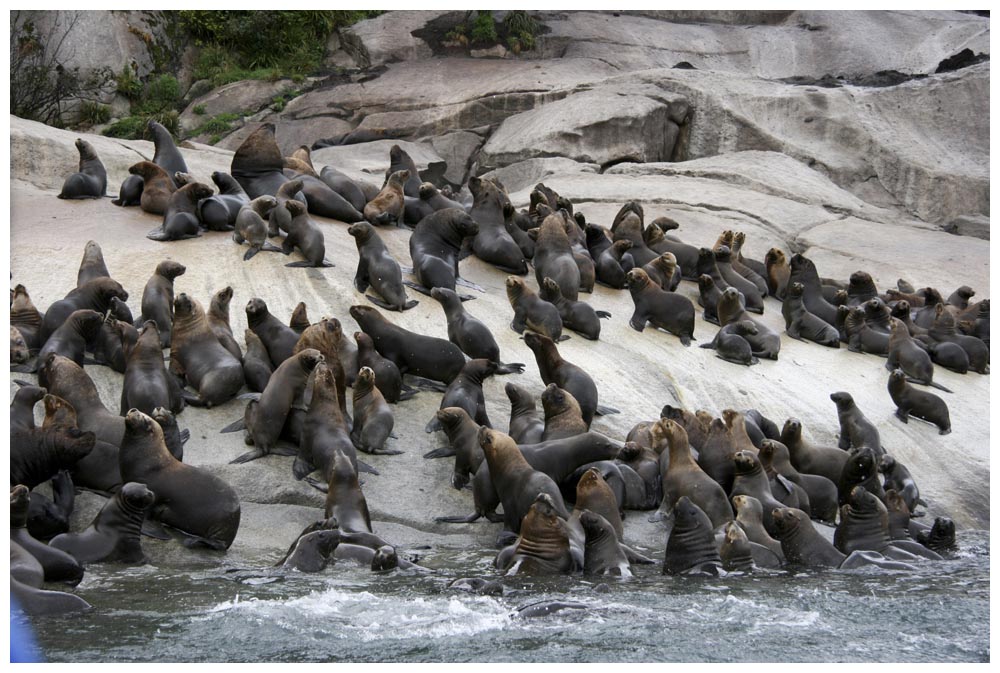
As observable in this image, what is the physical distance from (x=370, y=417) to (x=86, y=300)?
8.99ft

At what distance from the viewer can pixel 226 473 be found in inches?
294

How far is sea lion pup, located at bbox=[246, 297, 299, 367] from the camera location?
8.87 m

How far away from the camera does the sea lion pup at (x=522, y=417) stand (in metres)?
8.26

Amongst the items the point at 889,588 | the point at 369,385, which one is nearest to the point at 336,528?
the point at 369,385

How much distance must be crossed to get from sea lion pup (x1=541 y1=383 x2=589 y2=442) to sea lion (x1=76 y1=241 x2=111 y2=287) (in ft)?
13.3

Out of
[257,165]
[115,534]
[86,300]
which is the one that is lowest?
[115,534]

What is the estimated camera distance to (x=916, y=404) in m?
10.3

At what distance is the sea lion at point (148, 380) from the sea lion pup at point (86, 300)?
3.02ft

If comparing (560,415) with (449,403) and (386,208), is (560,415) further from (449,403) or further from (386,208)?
(386,208)

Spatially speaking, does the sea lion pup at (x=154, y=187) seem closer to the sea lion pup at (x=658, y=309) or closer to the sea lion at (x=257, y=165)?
the sea lion at (x=257, y=165)

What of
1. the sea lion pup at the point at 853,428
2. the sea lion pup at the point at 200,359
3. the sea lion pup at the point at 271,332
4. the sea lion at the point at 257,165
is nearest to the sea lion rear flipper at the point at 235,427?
the sea lion pup at the point at 200,359

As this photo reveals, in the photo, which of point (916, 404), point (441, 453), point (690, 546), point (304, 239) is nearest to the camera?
point (690, 546)

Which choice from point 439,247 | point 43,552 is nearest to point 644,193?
point 439,247

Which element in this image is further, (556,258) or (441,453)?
(556,258)
